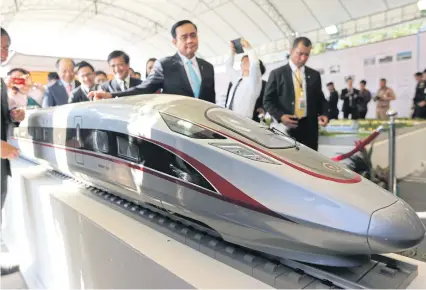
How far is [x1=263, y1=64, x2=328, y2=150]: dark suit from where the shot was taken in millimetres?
2879

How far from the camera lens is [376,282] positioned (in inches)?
42.8

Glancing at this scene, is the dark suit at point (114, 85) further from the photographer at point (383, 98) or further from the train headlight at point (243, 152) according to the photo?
the photographer at point (383, 98)

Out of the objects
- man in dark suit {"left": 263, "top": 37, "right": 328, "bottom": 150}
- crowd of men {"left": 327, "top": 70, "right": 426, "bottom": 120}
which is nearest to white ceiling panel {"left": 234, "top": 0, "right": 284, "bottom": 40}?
crowd of men {"left": 327, "top": 70, "right": 426, "bottom": 120}

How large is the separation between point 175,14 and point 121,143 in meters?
9.45

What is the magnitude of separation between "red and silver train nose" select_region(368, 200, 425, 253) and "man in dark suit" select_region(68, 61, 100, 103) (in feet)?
10.1

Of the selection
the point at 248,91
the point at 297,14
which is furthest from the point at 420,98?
the point at 248,91

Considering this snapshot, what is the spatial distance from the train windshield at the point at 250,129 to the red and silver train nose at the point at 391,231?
18.4 inches

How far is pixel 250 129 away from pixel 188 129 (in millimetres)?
266

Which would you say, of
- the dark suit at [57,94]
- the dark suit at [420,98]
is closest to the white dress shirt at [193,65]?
the dark suit at [57,94]

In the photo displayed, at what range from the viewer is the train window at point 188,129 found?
1404mm

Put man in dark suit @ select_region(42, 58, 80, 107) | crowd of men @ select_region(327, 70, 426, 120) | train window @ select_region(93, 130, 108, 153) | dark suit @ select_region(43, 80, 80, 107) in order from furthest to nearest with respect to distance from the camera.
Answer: crowd of men @ select_region(327, 70, 426, 120) < dark suit @ select_region(43, 80, 80, 107) < man in dark suit @ select_region(42, 58, 80, 107) < train window @ select_region(93, 130, 108, 153)

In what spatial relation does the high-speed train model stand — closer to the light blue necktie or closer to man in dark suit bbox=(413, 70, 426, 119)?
the light blue necktie

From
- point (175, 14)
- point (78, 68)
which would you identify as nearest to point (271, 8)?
point (175, 14)

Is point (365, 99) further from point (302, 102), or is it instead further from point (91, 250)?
point (91, 250)
